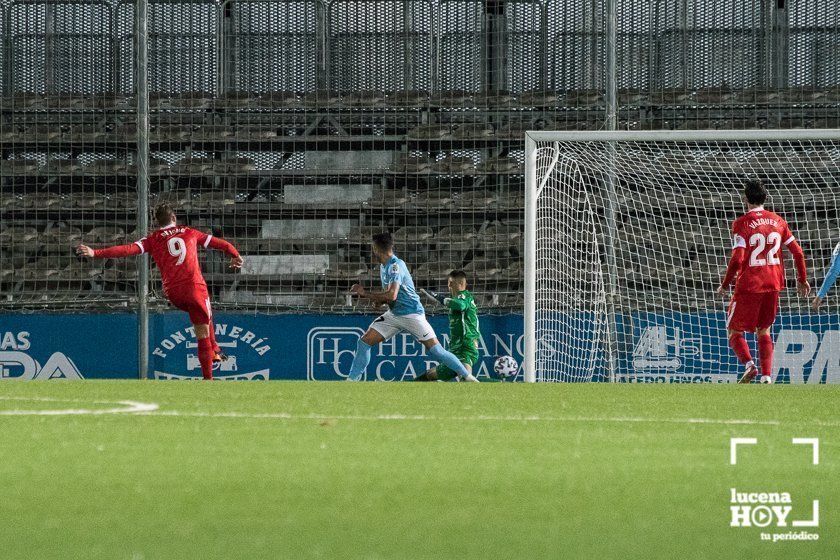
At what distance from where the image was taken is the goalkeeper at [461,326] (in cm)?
1162

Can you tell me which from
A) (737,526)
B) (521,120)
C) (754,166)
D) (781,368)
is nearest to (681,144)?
(754,166)

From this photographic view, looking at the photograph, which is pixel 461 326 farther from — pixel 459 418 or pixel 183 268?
pixel 459 418

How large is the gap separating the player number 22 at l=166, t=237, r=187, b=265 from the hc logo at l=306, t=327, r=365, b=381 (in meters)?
2.62

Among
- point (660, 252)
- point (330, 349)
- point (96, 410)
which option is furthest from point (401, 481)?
point (660, 252)

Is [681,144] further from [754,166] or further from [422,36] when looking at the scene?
[422,36]

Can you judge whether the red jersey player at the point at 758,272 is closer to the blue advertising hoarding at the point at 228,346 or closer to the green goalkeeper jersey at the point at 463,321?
the green goalkeeper jersey at the point at 463,321

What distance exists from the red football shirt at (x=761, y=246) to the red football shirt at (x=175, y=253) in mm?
4242

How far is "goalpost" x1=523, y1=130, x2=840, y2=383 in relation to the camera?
474 inches

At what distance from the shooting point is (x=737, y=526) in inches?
94.0

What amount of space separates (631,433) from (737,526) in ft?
6.43

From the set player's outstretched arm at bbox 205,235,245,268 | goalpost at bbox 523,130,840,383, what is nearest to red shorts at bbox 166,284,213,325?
player's outstretched arm at bbox 205,235,245,268

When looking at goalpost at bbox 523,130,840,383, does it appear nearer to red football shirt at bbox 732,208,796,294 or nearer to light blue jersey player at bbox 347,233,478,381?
light blue jersey player at bbox 347,233,478,381

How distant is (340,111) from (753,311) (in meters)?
5.54

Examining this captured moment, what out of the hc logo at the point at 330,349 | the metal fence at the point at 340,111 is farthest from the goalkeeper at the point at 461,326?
the metal fence at the point at 340,111
